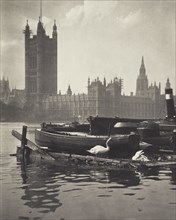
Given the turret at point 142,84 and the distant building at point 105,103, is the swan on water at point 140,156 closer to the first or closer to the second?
the distant building at point 105,103

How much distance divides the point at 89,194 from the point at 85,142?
5.48m

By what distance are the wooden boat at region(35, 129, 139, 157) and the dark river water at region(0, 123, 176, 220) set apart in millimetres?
1249

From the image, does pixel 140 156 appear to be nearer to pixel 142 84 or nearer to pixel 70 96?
pixel 70 96

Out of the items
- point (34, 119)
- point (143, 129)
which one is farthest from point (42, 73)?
point (143, 129)

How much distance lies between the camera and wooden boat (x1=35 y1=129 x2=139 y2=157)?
11.5m

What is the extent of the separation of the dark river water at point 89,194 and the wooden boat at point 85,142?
125cm

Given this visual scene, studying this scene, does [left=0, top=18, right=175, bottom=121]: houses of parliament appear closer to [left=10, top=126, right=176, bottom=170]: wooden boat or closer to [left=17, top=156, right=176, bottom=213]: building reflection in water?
[left=10, top=126, right=176, bottom=170]: wooden boat

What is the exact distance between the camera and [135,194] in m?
7.60

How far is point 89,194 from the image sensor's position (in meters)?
7.71

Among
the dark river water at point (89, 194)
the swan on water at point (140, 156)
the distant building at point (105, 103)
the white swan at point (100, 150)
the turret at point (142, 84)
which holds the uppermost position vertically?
the turret at point (142, 84)

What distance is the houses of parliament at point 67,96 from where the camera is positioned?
102 m

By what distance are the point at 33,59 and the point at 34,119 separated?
24066 millimetres

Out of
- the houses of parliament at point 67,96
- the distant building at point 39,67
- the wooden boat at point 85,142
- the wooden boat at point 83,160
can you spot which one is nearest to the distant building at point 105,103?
the houses of parliament at point 67,96

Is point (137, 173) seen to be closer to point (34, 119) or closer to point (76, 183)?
point (76, 183)
